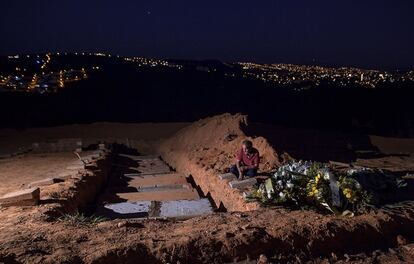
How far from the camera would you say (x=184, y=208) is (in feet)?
21.4

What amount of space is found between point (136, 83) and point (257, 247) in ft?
120

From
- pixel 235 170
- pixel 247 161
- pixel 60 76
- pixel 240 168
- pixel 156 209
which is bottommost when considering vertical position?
pixel 156 209

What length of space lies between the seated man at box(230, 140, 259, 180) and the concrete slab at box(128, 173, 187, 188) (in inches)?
75.3

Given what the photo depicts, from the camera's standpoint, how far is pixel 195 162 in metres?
9.77

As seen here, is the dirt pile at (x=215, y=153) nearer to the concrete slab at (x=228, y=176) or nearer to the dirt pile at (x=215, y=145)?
the dirt pile at (x=215, y=145)

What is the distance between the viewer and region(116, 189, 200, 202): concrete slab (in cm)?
779

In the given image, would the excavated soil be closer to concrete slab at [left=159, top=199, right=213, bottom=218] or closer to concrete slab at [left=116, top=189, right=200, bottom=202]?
concrete slab at [left=159, top=199, right=213, bottom=218]

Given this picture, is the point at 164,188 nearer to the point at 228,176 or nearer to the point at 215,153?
the point at 228,176

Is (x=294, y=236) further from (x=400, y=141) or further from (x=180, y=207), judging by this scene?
(x=400, y=141)

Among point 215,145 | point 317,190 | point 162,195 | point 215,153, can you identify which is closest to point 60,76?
point 215,145

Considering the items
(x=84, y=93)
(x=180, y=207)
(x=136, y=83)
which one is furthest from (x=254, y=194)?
(x=136, y=83)

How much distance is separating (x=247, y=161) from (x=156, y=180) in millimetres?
2742

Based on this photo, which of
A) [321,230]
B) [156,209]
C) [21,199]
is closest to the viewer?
Answer: [321,230]

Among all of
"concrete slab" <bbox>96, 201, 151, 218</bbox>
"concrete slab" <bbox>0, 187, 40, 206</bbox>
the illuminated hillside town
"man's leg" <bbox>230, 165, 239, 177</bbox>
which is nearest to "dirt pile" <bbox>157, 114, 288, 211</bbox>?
"man's leg" <bbox>230, 165, 239, 177</bbox>
